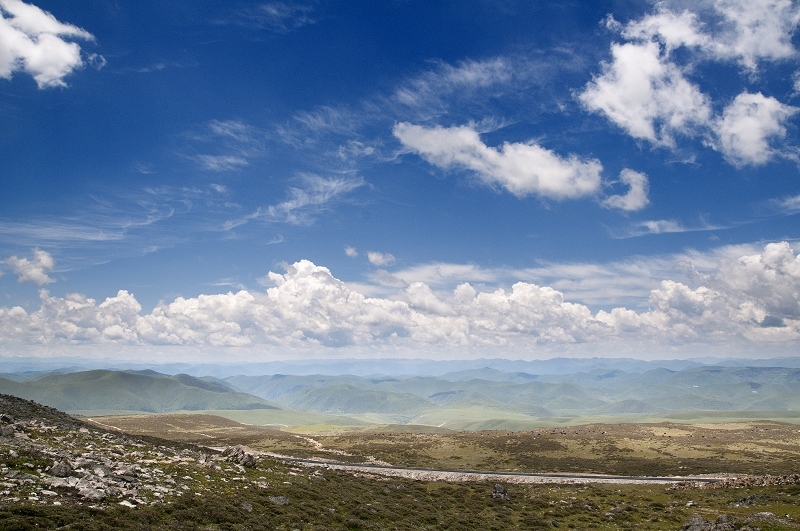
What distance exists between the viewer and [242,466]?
46094 millimetres

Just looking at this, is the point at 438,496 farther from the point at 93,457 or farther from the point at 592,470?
the point at 592,470

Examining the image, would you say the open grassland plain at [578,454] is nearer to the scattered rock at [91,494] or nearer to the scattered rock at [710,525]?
the scattered rock at [710,525]

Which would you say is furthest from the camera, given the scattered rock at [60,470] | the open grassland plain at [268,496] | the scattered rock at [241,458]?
the scattered rock at [241,458]

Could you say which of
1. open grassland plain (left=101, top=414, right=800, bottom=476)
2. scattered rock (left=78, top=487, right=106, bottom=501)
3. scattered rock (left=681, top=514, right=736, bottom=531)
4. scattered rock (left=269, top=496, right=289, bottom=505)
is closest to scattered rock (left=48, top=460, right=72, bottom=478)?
scattered rock (left=78, top=487, right=106, bottom=501)

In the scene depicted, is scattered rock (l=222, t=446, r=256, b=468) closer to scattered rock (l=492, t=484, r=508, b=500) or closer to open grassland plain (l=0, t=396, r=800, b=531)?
open grassland plain (l=0, t=396, r=800, b=531)

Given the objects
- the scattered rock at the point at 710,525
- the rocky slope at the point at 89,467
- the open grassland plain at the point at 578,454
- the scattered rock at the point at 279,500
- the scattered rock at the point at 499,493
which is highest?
the rocky slope at the point at 89,467

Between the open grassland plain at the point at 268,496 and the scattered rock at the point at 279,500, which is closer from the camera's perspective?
the open grassland plain at the point at 268,496

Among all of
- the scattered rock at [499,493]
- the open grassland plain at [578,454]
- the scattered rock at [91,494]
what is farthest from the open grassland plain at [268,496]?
the open grassland plain at [578,454]

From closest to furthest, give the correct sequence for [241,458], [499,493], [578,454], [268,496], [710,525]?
[710,525] < [268,496] < [241,458] < [499,493] < [578,454]

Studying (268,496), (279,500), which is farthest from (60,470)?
(279,500)

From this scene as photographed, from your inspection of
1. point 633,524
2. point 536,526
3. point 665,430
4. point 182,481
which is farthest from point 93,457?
point 665,430

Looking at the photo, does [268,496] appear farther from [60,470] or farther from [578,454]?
[578,454]

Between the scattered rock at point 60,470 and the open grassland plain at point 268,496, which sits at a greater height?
the scattered rock at point 60,470

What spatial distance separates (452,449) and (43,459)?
321 feet
